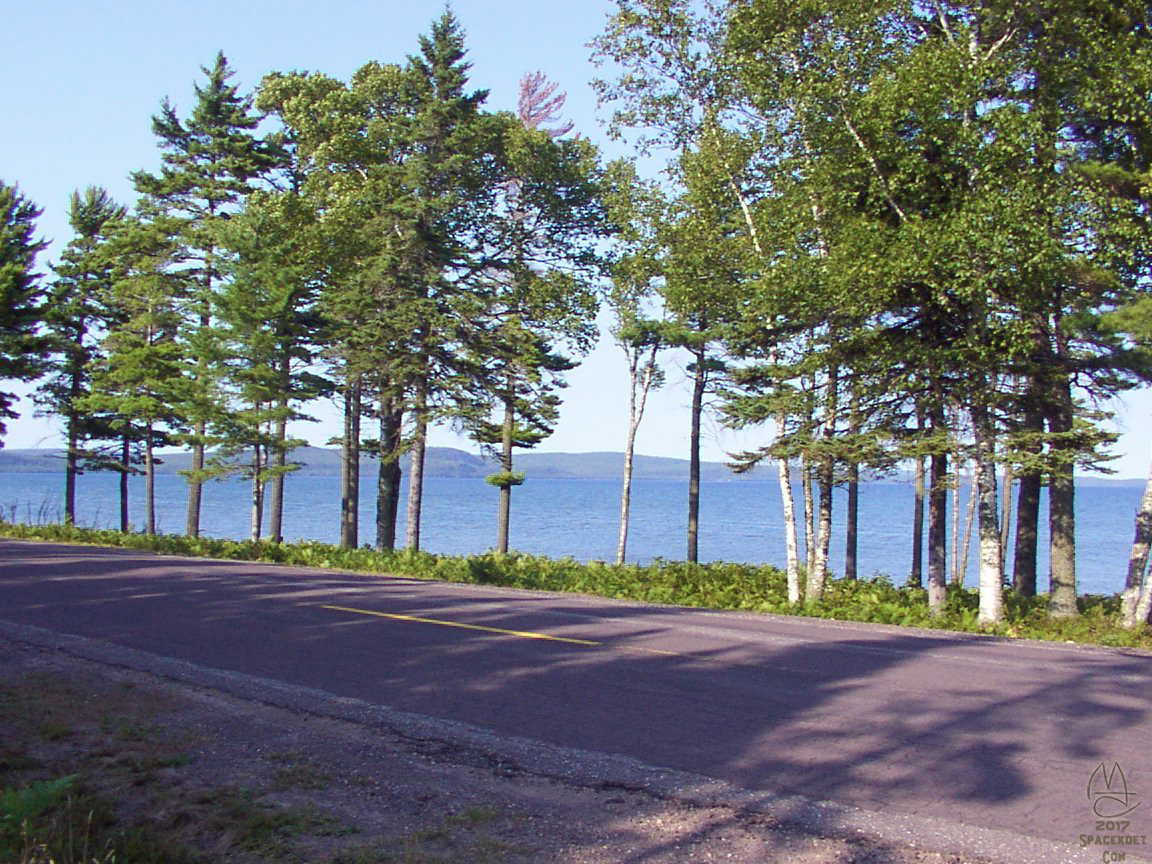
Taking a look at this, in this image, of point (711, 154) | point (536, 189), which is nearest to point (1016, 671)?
point (711, 154)

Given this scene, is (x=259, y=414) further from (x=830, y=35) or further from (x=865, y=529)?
(x=865, y=529)

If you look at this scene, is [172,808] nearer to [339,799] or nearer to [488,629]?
[339,799]

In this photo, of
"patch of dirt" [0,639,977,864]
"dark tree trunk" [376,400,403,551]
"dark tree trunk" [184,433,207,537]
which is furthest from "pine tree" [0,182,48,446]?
"patch of dirt" [0,639,977,864]

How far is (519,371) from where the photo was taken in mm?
31438

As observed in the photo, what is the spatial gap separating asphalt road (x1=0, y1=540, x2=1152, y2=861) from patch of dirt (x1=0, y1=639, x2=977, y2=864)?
2.65ft

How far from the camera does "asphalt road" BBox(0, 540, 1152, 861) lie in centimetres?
643

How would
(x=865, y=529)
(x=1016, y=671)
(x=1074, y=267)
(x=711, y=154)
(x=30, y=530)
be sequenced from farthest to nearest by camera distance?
(x=865, y=529) < (x=30, y=530) < (x=711, y=154) < (x=1074, y=267) < (x=1016, y=671)

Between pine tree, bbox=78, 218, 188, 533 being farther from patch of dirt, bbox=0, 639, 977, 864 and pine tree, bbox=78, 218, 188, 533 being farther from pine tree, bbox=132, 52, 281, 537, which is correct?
patch of dirt, bbox=0, 639, 977, 864

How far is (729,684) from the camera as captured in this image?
9.16 metres

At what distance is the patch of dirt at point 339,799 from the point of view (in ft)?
17.2

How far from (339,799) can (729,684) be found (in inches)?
170

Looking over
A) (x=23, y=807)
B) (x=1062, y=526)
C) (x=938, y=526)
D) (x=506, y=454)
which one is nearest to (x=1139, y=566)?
(x=1062, y=526)

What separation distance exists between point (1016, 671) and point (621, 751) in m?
5.21

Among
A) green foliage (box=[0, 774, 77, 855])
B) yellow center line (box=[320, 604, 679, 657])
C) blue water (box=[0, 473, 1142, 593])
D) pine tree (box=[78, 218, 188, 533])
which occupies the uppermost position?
pine tree (box=[78, 218, 188, 533])
